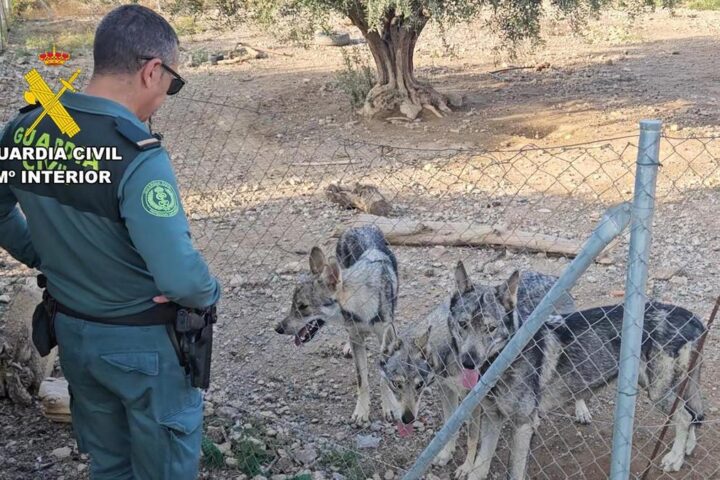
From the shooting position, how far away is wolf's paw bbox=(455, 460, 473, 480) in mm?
4496

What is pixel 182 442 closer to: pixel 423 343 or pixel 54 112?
pixel 54 112

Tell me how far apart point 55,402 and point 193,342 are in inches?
89.3

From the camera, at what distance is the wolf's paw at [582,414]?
495 centimetres

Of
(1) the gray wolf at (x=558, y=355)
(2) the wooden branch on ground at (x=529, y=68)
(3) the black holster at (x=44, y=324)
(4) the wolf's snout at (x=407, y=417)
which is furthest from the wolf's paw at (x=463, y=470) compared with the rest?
(2) the wooden branch on ground at (x=529, y=68)

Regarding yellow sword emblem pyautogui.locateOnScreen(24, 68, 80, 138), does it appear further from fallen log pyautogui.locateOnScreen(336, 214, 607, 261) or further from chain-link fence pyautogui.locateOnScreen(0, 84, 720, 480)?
fallen log pyautogui.locateOnScreen(336, 214, 607, 261)

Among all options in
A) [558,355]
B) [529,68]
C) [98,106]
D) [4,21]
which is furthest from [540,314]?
[4,21]

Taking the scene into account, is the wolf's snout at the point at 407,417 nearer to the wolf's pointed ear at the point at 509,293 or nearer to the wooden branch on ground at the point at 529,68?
the wolf's pointed ear at the point at 509,293

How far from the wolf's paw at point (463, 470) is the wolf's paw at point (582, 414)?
914mm

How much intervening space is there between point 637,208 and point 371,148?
827 centimetres

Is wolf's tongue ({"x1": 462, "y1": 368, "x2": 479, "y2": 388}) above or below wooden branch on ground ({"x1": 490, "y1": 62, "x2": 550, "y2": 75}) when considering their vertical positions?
below

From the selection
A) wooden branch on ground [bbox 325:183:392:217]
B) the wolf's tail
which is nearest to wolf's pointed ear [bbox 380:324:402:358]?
the wolf's tail

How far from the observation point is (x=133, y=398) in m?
2.67

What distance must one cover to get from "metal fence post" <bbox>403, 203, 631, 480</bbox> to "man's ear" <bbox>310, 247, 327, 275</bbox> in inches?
64.4

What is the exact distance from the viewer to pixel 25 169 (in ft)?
8.63
